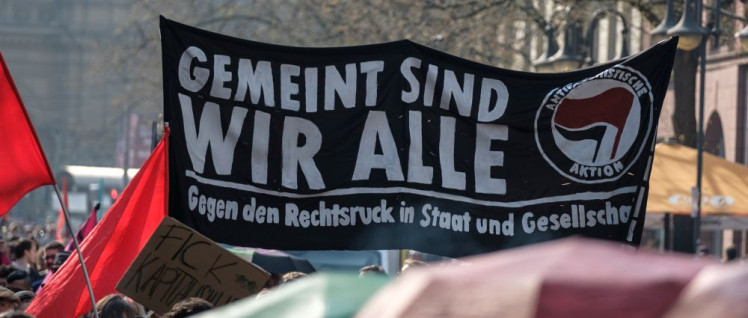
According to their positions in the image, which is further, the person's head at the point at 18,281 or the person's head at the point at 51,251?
the person's head at the point at 51,251

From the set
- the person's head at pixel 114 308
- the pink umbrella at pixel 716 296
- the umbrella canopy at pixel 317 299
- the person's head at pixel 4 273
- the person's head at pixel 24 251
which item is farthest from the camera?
the person's head at pixel 24 251

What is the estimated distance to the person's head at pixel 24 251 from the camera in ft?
42.9

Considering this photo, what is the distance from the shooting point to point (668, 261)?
1.90m

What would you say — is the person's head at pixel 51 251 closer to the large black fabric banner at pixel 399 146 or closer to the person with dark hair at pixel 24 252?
the person with dark hair at pixel 24 252

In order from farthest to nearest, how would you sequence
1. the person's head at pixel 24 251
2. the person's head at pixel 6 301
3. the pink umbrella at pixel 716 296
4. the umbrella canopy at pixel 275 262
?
the person's head at pixel 24 251 < the umbrella canopy at pixel 275 262 < the person's head at pixel 6 301 < the pink umbrella at pixel 716 296

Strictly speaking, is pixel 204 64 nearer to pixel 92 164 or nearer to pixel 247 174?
pixel 247 174

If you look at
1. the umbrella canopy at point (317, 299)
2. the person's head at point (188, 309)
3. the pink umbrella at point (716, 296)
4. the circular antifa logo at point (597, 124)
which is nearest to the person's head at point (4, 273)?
the circular antifa logo at point (597, 124)

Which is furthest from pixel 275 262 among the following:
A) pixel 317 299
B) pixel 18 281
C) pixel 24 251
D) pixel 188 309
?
pixel 317 299

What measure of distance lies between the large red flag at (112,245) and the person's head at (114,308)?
161mm

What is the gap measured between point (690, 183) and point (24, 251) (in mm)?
6282

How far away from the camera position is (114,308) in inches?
237

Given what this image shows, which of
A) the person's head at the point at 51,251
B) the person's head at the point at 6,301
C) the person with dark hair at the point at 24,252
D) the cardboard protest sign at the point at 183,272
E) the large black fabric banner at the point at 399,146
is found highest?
the large black fabric banner at the point at 399,146

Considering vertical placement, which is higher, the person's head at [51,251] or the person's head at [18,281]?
the person's head at [18,281]

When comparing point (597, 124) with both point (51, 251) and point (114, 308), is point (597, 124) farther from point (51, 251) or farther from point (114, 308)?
point (51, 251)
